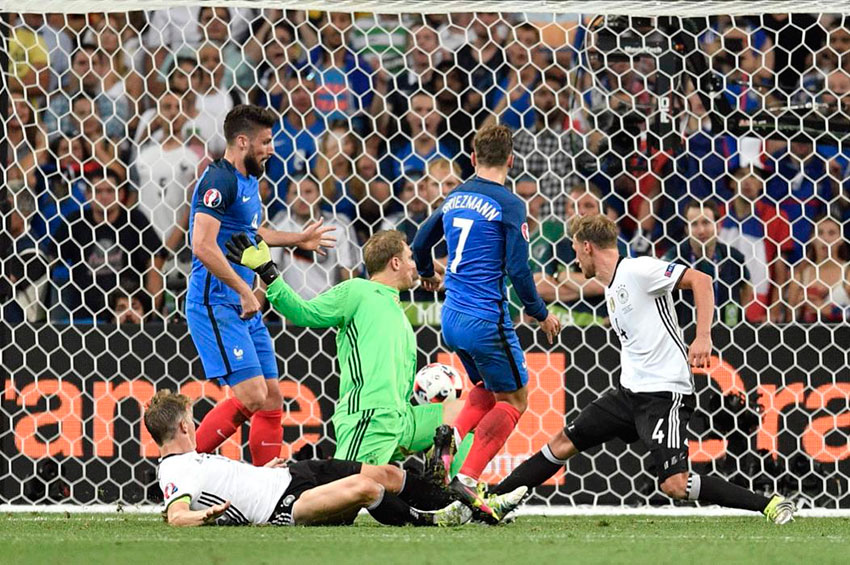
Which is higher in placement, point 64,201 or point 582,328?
point 64,201

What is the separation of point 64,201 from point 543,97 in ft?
8.96

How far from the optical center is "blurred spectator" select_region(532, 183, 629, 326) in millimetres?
7262

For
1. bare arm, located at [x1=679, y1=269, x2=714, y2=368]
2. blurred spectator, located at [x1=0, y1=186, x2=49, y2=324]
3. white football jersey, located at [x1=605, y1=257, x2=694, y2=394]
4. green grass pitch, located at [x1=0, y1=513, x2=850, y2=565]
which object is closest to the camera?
green grass pitch, located at [x1=0, y1=513, x2=850, y2=565]

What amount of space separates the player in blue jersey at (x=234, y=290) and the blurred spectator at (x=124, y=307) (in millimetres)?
1295

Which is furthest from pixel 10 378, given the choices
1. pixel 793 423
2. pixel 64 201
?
pixel 793 423

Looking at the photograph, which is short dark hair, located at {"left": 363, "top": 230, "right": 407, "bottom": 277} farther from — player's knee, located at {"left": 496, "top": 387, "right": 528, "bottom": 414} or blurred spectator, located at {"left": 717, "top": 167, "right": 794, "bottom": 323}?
blurred spectator, located at {"left": 717, "top": 167, "right": 794, "bottom": 323}

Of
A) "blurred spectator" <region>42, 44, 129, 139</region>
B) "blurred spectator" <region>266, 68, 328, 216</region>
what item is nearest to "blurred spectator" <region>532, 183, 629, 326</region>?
"blurred spectator" <region>266, 68, 328, 216</region>

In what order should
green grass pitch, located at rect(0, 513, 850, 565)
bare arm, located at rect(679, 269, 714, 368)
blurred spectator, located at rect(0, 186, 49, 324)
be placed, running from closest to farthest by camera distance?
green grass pitch, located at rect(0, 513, 850, 565) < bare arm, located at rect(679, 269, 714, 368) < blurred spectator, located at rect(0, 186, 49, 324)

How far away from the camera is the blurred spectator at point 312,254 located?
755 cm

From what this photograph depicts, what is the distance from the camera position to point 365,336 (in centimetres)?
535

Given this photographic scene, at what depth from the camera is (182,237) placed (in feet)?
24.7

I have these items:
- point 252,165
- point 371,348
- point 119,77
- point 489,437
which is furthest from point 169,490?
point 119,77

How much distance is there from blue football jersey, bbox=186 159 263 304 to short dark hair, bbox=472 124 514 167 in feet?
3.27

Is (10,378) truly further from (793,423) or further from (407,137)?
(793,423)
